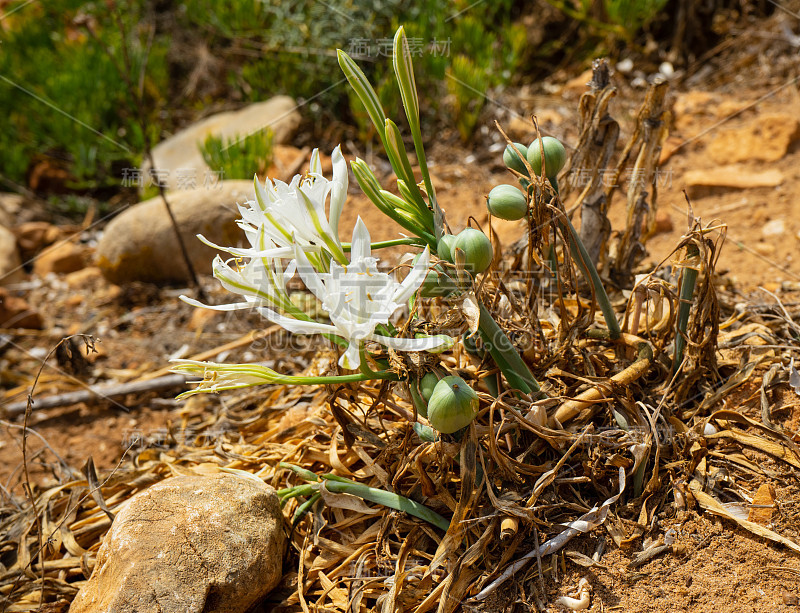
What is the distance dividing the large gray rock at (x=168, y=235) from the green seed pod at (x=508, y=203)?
196cm

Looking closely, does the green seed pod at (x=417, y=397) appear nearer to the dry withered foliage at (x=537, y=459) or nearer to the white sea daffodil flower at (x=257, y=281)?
the dry withered foliage at (x=537, y=459)

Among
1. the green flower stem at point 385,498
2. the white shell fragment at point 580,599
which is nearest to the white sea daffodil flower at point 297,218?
the green flower stem at point 385,498

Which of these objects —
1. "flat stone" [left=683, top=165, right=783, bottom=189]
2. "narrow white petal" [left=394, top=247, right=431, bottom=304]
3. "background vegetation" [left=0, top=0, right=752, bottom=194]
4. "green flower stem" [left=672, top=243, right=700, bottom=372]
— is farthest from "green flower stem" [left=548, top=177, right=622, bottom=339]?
"background vegetation" [left=0, top=0, right=752, bottom=194]

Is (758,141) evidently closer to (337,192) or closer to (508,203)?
(508,203)

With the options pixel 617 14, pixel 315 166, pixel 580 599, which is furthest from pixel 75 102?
pixel 580 599

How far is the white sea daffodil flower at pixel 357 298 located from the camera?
3.10ft

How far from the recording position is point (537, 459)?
1.29 metres

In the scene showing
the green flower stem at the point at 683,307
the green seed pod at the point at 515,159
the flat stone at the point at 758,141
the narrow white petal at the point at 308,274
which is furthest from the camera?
the flat stone at the point at 758,141

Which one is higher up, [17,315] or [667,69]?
[667,69]

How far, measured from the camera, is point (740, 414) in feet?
4.32

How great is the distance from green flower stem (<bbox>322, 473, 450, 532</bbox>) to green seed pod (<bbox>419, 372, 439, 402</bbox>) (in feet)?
0.99

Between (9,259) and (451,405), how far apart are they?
3.10m

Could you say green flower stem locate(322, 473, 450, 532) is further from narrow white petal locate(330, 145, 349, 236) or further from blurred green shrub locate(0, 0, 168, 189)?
blurred green shrub locate(0, 0, 168, 189)

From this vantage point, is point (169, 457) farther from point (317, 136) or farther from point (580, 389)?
point (317, 136)
